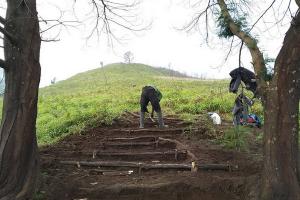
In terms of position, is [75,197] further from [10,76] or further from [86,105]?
[86,105]

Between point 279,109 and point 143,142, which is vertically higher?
point 279,109

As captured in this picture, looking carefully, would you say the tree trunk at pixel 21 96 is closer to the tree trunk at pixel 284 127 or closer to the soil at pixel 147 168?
the soil at pixel 147 168

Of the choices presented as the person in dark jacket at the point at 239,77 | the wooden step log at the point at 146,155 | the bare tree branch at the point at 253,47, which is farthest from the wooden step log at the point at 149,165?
the bare tree branch at the point at 253,47

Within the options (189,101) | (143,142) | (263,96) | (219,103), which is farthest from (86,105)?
(263,96)

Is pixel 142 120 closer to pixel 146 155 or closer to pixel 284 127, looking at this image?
pixel 146 155

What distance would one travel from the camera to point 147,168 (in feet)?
33.3

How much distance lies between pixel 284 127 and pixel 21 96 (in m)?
4.81

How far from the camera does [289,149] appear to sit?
7559mm

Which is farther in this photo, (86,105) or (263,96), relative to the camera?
(86,105)

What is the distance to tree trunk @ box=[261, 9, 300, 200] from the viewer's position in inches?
295

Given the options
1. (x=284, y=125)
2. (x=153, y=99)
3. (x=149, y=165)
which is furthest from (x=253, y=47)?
(x=153, y=99)

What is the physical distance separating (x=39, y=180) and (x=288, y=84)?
5002mm

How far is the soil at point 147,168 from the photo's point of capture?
8.77 meters

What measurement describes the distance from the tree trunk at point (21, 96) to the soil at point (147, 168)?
2.09ft
